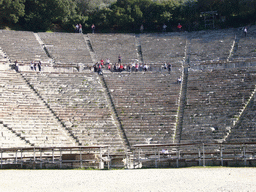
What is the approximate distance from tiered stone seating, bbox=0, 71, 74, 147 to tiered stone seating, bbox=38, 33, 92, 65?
685 cm

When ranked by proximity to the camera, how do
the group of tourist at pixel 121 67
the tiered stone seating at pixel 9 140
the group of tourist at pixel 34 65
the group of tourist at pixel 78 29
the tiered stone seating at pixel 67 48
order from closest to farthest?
the tiered stone seating at pixel 9 140, the group of tourist at pixel 34 65, the group of tourist at pixel 121 67, the tiered stone seating at pixel 67 48, the group of tourist at pixel 78 29

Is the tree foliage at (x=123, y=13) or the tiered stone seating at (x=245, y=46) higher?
the tree foliage at (x=123, y=13)

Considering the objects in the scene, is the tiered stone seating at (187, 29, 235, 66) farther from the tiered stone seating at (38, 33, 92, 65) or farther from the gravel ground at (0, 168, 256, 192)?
the gravel ground at (0, 168, 256, 192)

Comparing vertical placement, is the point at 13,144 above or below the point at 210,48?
below

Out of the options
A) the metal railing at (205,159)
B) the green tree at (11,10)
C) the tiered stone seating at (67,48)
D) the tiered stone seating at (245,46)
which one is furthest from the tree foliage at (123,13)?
the metal railing at (205,159)

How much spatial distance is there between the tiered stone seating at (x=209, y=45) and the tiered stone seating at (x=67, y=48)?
9038mm

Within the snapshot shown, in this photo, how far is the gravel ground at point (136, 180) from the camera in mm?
13031

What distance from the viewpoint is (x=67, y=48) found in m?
39.1

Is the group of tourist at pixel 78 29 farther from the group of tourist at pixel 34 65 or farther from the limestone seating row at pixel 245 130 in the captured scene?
the limestone seating row at pixel 245 130

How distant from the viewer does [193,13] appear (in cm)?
4597

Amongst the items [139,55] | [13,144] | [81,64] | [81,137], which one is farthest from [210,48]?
[13,144]

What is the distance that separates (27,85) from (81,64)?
633cm

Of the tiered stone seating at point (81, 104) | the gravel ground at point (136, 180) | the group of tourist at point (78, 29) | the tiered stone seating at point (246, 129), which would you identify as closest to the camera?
the gravel ground at point (136, 180)

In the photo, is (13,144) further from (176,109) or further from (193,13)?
(193,13)
